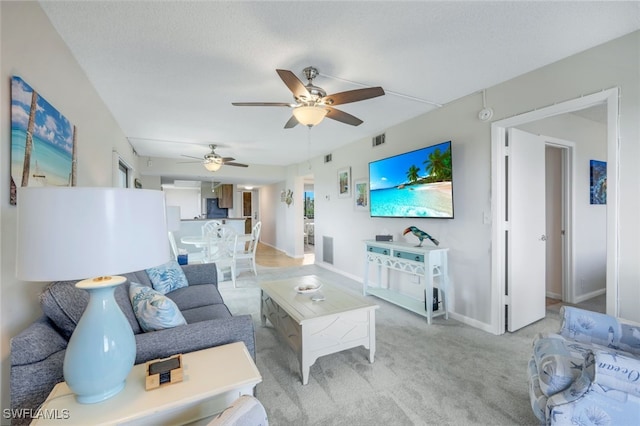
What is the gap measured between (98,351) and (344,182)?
4.37m

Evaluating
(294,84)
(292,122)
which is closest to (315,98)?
(294,84)

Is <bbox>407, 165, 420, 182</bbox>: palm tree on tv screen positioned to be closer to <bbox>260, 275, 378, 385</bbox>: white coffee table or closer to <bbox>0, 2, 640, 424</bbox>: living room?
<bbox>0, 2, 640, 424</bbox>: living room

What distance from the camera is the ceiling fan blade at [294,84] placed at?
1.81m

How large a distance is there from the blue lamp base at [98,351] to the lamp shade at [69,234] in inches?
6.7

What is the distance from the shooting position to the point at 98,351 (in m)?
0.95

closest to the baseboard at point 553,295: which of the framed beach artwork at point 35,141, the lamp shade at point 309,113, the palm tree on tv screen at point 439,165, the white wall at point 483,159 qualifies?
the white wall at point 483,159

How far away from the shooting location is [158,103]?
9.98 feet

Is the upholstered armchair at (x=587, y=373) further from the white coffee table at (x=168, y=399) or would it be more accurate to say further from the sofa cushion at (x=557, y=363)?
the white coffee table at (x=168, y=399)

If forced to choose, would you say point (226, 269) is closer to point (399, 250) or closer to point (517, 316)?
point (399, 250)

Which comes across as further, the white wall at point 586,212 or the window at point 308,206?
the window at point 308,206

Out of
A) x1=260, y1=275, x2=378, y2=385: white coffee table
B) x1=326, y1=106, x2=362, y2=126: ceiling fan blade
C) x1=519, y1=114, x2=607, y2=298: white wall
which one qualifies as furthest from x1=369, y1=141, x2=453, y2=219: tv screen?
x1=519, y1=114, x2=607, y2=298: white wall

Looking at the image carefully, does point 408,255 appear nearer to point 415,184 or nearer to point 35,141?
point 415,184

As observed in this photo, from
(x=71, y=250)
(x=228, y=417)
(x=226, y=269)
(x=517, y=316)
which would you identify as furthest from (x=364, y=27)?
(x=226, y=269)

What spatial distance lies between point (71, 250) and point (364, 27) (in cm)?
193
